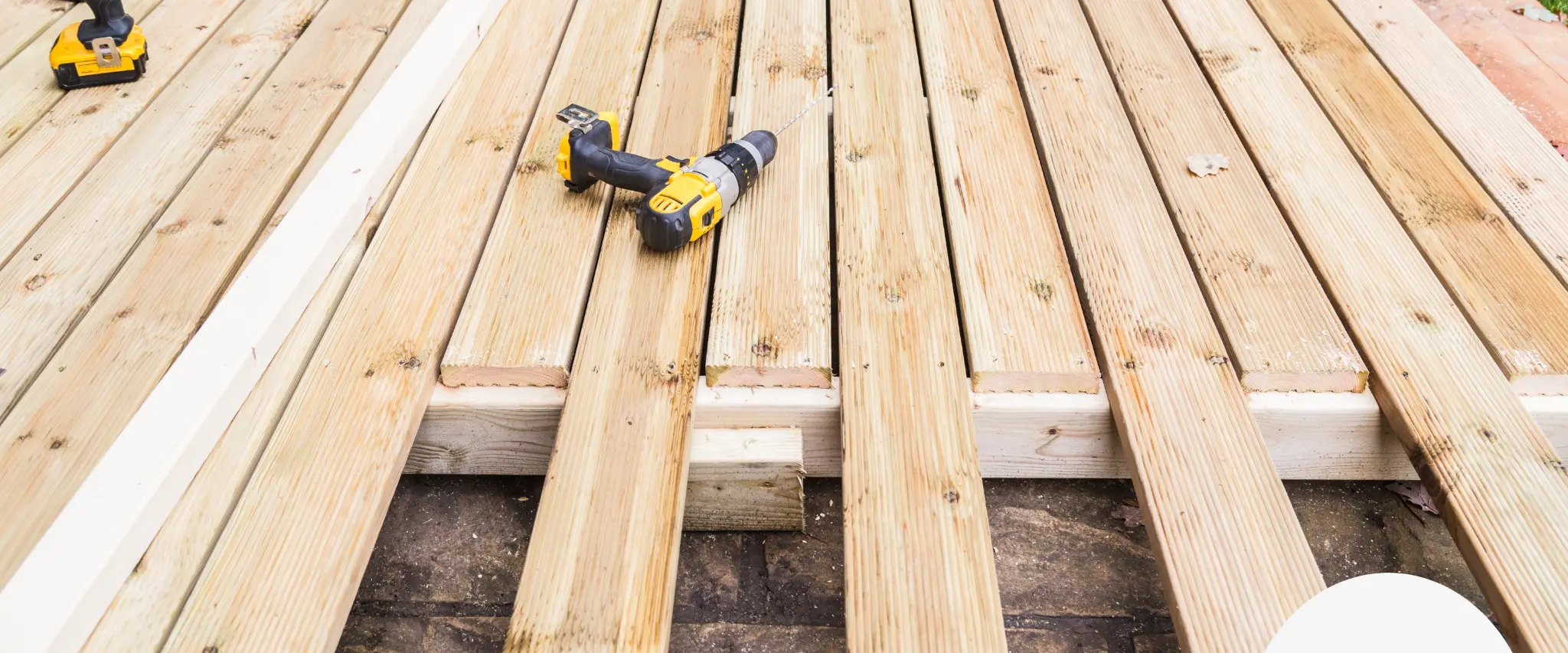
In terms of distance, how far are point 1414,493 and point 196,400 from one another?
1708 millimetres

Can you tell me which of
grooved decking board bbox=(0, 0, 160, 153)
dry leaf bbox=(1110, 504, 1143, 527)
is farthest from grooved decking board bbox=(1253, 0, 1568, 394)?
grooved decking board bbox=(0, 0, 160, 153)

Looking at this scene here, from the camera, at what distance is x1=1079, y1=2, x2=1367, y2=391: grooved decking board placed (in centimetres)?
145

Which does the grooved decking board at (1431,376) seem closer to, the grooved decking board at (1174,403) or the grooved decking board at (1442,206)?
the grooved decking board at (1442,206)

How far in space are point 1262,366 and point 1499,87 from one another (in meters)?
1.62

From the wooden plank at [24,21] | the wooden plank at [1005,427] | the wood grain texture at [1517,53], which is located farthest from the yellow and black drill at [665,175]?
the wood grain texture at [1517,53]

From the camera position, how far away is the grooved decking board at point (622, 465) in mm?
1154

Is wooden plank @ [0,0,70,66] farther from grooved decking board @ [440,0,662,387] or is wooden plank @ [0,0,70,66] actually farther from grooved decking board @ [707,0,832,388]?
grooved decking board @ [707,0,832,388]

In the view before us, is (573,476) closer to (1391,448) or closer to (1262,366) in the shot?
(1262,366)

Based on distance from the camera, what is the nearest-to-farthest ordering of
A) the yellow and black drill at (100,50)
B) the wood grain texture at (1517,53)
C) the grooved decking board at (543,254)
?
1. the grooved decking board at (543,254)
2. the yellow and black drill at (100,50)
3. the wood grain texture at (1517,53)

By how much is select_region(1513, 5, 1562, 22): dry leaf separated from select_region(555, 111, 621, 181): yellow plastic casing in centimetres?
258

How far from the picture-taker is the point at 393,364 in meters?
1.43

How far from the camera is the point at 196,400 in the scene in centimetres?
126

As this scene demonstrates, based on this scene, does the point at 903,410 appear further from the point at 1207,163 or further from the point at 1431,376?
the point at 1207,163

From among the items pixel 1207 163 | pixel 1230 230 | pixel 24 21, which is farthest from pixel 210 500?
pixel 24 21
